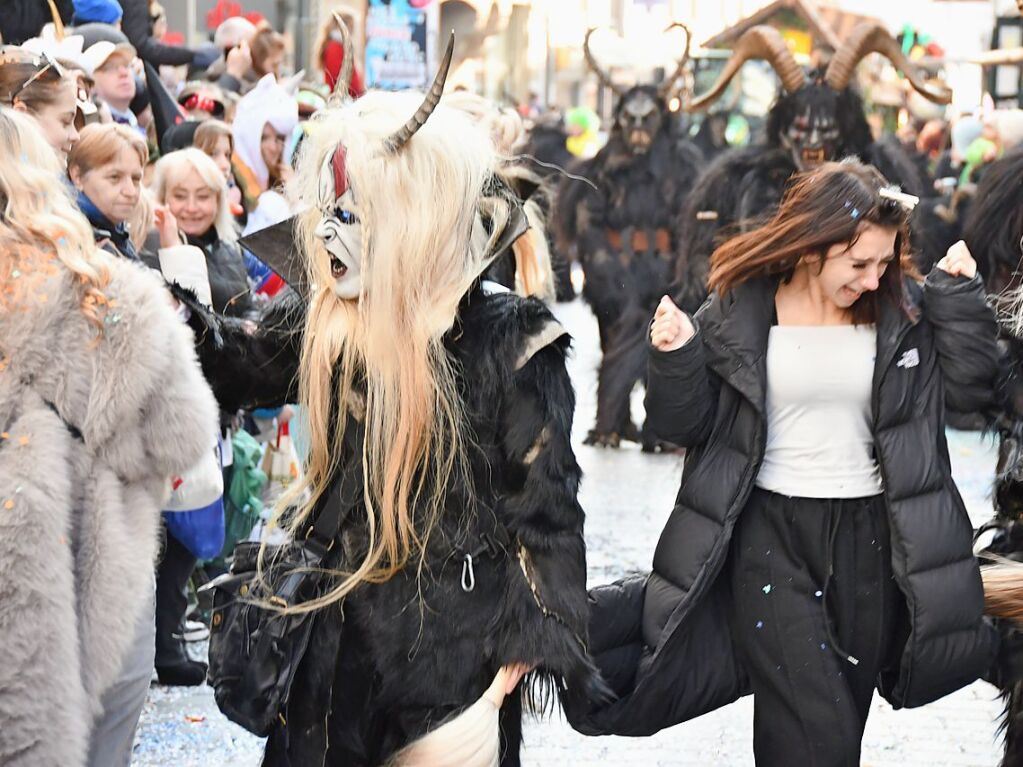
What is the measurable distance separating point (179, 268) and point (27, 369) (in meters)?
2.47

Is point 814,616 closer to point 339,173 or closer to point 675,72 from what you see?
point 339,173

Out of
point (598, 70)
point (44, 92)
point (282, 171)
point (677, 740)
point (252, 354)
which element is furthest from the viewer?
point (598, 70)

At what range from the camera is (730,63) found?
11.8m

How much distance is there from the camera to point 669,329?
405 cm

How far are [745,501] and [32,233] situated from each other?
6.07ft

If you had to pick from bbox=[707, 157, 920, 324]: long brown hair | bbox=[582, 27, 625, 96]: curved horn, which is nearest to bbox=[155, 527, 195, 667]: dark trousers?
bbox=[707, 157, 920, 324]: long brown hair

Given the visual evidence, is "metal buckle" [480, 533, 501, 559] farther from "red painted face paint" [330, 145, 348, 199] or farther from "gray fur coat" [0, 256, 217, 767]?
"red painted face paint" [330, 145, 348, 199]

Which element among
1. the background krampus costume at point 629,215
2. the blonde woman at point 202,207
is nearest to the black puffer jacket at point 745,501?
the blonde woman at point 202,207

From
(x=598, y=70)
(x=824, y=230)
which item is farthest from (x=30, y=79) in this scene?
(x=598, y=70)

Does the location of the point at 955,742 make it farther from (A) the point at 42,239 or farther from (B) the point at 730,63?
(B) the point at 730,63

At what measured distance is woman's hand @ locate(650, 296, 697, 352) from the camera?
4.05 meters

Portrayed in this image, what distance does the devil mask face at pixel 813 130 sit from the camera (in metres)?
10.0

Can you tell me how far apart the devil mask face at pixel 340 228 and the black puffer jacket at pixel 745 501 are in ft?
2.92

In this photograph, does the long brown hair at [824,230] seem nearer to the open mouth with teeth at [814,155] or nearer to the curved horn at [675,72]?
the open mouth with teeth at [814,155]
